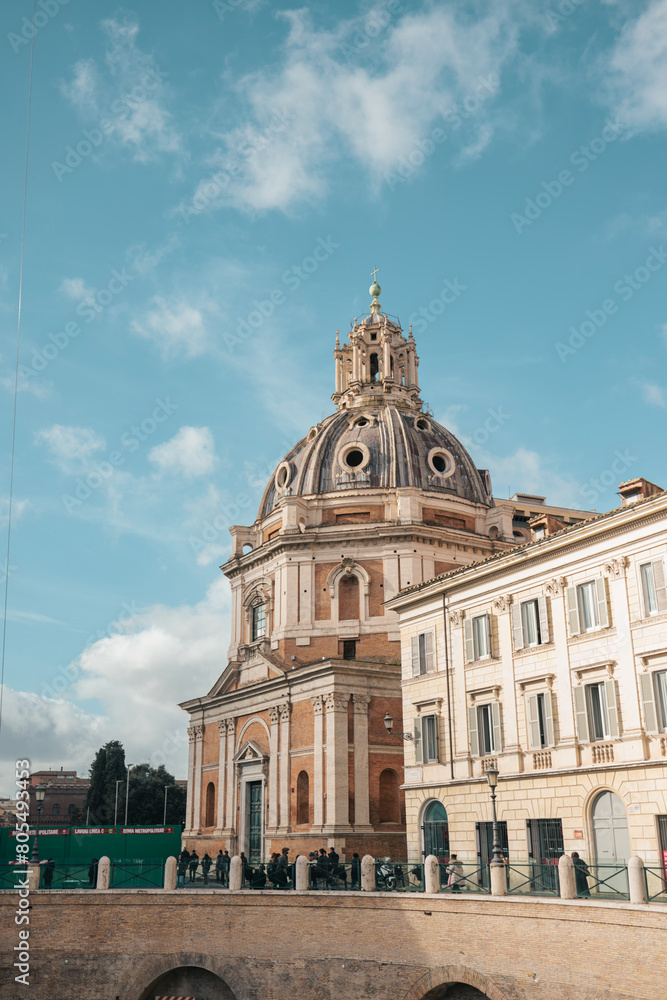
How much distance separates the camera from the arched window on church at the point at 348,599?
164ft

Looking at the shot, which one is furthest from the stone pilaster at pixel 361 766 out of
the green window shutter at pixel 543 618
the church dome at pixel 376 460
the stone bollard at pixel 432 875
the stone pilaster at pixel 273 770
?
the stone bollard at pixel 432 875

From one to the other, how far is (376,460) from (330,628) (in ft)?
32.9

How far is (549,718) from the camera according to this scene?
1190 inches

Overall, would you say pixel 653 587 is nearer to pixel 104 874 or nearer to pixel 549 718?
pixel 549 718

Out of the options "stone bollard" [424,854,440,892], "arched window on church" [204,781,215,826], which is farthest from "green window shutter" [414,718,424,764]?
"arched window on church" [204,781,215,826]

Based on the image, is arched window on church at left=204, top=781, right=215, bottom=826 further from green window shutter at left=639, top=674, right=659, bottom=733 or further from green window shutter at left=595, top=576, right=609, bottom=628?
green window shutter at left=639, top=674, right=659, bottom=733

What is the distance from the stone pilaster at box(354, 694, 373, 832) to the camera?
138 ft

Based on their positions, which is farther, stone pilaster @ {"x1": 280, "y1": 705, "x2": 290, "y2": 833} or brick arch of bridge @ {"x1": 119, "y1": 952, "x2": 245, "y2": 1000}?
stone pilaster @ {"x1": 280, "y1": 705, "x2": 290, "y2": 833}

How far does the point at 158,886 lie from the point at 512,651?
1384 centimetres

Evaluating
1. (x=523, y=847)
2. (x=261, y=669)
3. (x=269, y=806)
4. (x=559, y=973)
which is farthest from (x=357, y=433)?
(x=559, y=973)

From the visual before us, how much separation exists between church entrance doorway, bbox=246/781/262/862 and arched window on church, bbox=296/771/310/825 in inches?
136

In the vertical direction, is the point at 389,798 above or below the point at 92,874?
above

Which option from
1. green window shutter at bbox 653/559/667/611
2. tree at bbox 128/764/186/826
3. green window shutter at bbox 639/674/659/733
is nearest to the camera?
green window shutter at bbox 639/674/659/733

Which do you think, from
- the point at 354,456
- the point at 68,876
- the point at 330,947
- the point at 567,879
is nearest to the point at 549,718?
the point at 567,879
